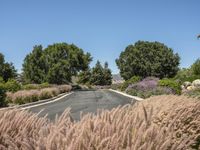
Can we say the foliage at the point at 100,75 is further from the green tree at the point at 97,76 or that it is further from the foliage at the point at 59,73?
the foliage at the point at 59,73

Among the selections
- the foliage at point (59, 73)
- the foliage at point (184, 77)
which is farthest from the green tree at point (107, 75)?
the foliage at point (59, 73)

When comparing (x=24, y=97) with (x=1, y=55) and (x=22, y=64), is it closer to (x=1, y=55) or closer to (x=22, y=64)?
(x=1, y=55)

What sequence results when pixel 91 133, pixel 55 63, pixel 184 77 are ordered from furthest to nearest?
pixel 55 63
pixel 184 77
pixel 91 133

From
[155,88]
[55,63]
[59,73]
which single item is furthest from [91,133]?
[55,63]

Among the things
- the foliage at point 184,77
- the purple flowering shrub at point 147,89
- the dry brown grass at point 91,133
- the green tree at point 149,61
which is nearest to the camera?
the dry brown grass at point 91,133

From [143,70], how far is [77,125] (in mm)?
100952

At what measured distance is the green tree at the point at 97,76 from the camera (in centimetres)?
14212

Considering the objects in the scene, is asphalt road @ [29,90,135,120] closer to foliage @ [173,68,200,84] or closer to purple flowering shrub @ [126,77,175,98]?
purple flowering shrub @ [126,77,175,98]

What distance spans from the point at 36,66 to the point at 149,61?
2638 cm

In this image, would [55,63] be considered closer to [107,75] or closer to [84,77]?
[84,77]

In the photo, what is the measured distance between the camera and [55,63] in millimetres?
102562

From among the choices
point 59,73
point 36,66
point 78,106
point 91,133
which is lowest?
point 91,133

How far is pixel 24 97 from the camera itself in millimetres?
36844

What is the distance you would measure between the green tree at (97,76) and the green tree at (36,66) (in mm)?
40869
